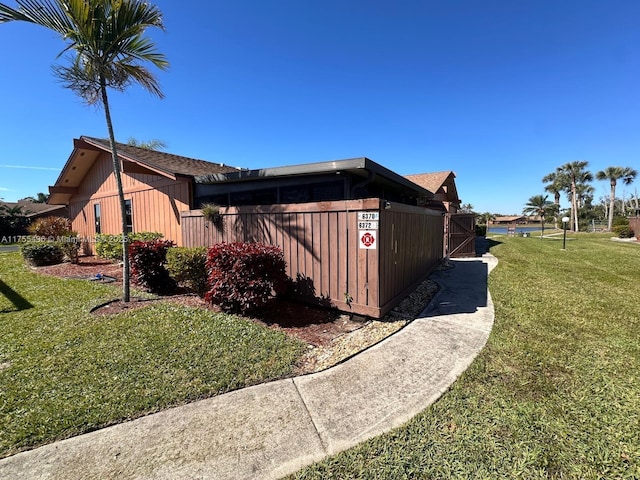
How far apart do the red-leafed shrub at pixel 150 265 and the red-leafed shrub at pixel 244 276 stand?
2.27 meters

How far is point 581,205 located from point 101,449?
88.3 m

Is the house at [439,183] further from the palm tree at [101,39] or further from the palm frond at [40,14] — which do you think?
the palm frond at [40,14]

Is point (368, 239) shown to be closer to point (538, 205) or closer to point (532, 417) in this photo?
point (532, 417)

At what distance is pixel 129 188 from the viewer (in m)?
10.7

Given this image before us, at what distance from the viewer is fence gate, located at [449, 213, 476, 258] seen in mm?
12709

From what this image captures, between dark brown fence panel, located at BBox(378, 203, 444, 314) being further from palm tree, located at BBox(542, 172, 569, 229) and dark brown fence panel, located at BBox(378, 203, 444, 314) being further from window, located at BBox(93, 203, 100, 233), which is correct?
palm tree, located at BBox(542, 172, 569, 229)

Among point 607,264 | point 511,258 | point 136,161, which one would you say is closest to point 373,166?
point 136,161

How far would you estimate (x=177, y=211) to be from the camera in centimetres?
882

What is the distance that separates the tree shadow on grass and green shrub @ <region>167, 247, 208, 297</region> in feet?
9.06

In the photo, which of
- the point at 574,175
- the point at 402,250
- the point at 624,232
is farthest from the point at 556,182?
the point at 402,250

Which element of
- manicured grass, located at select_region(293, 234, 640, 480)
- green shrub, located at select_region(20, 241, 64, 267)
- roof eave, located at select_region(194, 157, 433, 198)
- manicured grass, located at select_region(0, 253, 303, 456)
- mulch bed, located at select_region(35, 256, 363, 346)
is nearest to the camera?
manicured grass, located at select_region(293, 234, 640, 480)

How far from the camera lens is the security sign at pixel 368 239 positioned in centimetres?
435

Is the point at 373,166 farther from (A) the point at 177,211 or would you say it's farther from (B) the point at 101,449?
(A) the point at 177,211

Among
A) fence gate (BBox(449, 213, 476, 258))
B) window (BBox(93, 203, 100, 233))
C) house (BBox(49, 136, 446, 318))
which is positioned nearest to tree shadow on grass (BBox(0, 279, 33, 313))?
house (BBox(49, 136, 446, 318))
